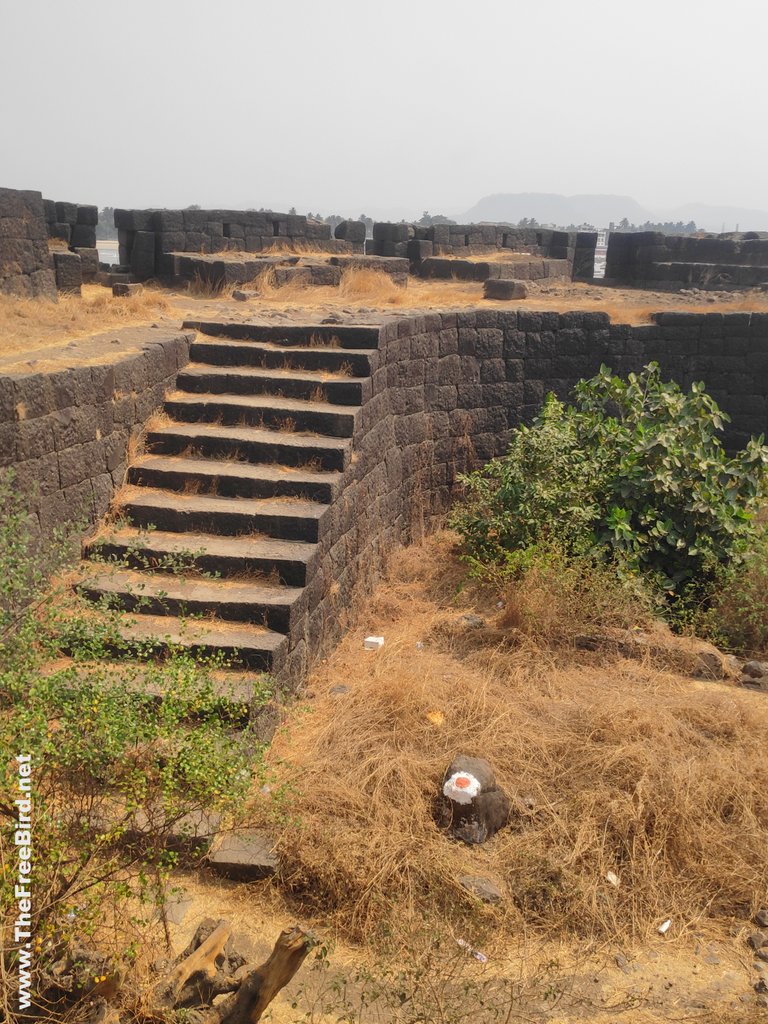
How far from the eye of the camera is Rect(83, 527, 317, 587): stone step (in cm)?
574

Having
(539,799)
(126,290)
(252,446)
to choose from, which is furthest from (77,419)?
(126,290)

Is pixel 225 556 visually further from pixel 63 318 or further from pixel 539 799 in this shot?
A: pixel 63 318

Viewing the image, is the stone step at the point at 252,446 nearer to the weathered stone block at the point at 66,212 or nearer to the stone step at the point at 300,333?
the stone step at the point at 300,333

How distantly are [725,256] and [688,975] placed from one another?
17.0m

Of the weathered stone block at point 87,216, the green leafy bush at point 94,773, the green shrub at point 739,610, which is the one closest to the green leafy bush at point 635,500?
the green shrub at point 739,610

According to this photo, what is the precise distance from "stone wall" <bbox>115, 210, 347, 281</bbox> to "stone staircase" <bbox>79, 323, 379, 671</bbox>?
201 inches

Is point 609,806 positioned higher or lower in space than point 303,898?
higher

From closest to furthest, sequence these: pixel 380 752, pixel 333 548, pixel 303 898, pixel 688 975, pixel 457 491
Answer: pixel 688 975 → pixel 303 898 → pixel 380 752 → pixel 333 548 → pixel 457 491

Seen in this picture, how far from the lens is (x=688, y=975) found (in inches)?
150

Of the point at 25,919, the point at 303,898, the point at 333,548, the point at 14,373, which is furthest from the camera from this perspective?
the point at 333,548

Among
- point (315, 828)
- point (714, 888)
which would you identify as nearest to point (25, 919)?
point (315, 828)

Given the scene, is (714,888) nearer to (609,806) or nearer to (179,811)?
(609,806)

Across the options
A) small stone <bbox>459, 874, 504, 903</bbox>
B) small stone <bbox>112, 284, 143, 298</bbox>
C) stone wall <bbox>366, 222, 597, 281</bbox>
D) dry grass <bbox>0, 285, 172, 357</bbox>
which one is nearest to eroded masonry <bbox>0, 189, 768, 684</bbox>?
dry grass <bbox>0, 285, 172, 357</bbox>

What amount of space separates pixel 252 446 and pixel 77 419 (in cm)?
128
